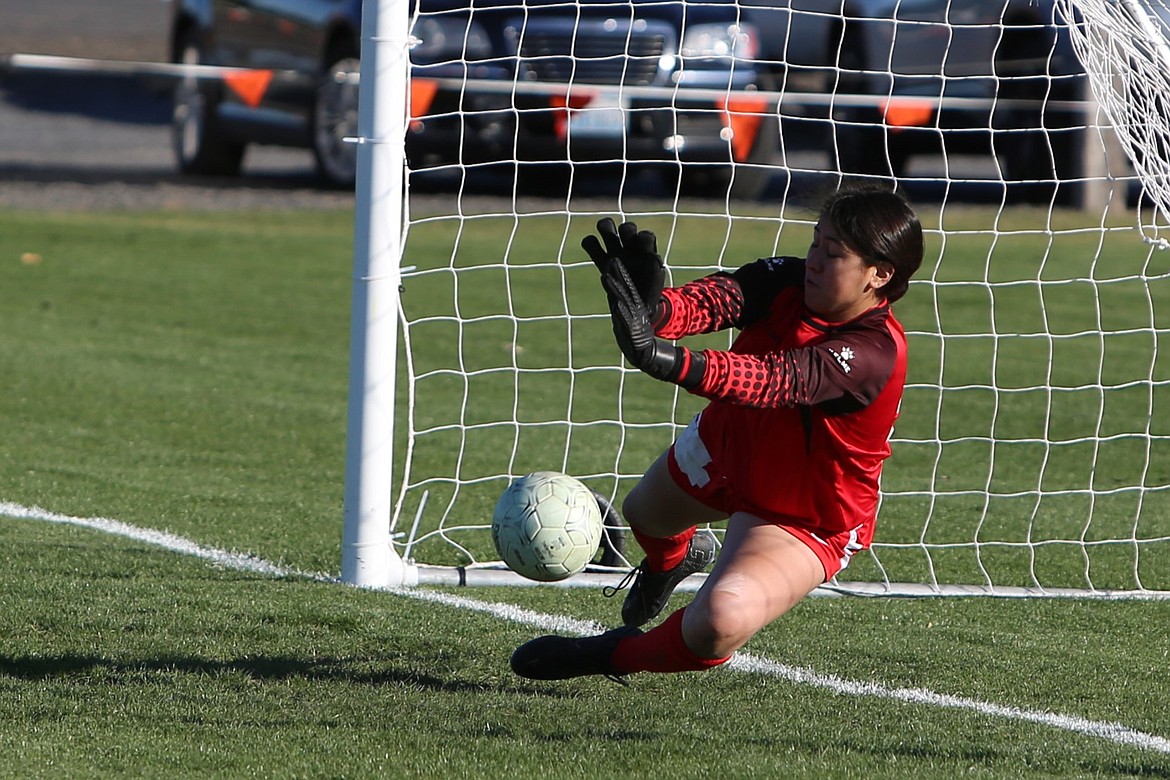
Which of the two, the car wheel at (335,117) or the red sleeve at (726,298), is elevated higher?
the red sleeve at (726,298)

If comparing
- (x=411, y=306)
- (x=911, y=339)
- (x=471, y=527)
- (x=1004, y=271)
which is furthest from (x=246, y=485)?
(x=1004, y=271)

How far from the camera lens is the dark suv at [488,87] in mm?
11375

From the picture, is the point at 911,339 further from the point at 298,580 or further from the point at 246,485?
the point at 298,580

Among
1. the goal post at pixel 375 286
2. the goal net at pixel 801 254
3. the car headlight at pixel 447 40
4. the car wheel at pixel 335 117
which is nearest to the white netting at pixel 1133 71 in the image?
the goal net at pixel 801 254

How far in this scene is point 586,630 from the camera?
15.1 ft

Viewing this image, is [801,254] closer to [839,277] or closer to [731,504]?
[731,504]

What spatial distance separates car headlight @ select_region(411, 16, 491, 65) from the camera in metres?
11.4

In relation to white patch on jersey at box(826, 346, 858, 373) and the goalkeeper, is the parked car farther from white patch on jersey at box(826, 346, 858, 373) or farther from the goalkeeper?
white patch on jersey at box(826, 346, 858, 373)

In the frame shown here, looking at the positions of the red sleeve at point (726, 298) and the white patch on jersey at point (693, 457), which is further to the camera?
the white patch on jersey at point (693, 457)

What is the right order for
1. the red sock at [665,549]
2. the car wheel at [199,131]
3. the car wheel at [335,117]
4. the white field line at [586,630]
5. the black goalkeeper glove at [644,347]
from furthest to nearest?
the car wheel at [199,131] < the car wheel at [335,117] < the red sock at [665,549] < the white field line at [586,630] < the black goalkeeper glove at [644,347]

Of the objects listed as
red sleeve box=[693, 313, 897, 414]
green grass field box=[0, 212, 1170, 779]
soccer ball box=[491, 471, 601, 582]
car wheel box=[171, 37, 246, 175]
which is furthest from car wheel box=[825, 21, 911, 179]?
red sleeve box=[693, 313, 897, 414]

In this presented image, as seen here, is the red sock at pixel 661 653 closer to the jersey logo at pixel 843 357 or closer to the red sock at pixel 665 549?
the red sock at pixel 665 549

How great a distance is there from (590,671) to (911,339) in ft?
19.7

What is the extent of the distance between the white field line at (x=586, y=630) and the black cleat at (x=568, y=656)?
514mm
